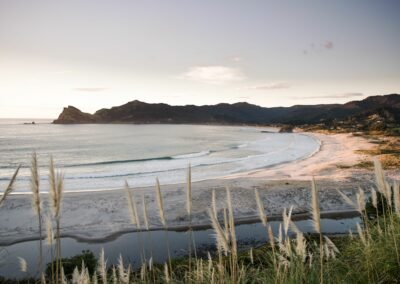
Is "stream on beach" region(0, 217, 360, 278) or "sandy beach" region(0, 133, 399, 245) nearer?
"stream on beach" region(0, 217, 360, 278)

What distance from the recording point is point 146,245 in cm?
1789

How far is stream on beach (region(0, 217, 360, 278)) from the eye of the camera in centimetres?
1559

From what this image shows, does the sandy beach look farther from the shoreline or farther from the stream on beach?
the stream on beach

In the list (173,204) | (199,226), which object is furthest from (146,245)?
(173,204)

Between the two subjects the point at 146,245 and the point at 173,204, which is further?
the point at 173,204

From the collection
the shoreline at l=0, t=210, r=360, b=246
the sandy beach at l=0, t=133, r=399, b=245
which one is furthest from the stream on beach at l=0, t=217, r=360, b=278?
the sandy beach at l=0, t=133, r=399, b=245

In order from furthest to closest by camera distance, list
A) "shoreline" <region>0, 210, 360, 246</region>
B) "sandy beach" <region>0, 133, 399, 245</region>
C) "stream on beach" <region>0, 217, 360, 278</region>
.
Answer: "sandy beach" <region>0, 133, 399, 245</region> < "shoreline" <region>0, 210, 360, 246</region> < "stream on beach" <region>0, 217, 360, 278</region>

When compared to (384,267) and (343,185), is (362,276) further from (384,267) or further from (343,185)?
(343,185)

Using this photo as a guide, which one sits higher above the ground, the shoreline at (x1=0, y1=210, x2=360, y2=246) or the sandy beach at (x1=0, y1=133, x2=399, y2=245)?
the sandy beach at (x1=0, y1=133, x2=399, y2=245)

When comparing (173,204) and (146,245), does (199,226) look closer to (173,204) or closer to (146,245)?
(146,245)

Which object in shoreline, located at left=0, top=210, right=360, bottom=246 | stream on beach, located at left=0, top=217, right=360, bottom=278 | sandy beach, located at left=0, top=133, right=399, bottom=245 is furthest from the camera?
sandy beach, located at left=0, top=133, right=399, bottom=245

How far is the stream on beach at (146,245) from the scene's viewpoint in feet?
51.2

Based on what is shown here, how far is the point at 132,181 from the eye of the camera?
3453 centimetres

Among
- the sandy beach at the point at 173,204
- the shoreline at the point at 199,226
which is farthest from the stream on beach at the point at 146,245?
the sandy beach at the point at 173,204
